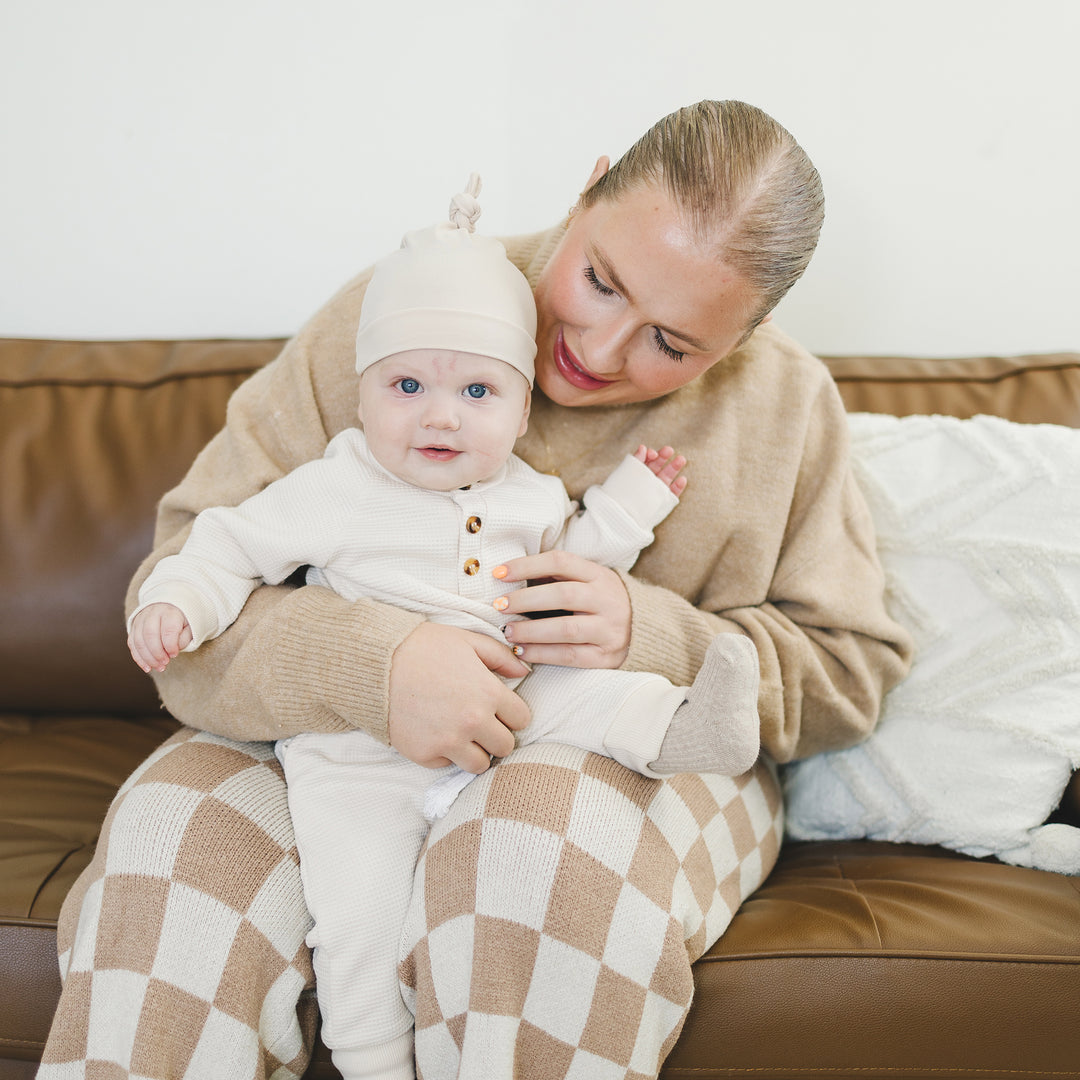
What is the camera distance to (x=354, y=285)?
1309 mm

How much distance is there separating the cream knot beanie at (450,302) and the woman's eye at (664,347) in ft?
0.47

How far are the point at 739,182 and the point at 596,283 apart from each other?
19 cm

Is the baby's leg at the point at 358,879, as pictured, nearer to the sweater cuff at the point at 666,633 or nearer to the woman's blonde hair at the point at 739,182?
the sweater cuff at the point at 666,633

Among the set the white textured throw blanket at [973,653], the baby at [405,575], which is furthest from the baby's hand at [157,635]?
the white textured throw blanket at [973,653]

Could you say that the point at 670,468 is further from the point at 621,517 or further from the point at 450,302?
the point at 450,302

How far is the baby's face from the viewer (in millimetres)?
1045

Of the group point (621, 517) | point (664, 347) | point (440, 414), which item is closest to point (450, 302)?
point (440, 414)

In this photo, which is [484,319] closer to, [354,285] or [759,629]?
[354,285]

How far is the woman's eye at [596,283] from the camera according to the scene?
108cm

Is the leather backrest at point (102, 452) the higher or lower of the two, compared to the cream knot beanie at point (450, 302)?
lower

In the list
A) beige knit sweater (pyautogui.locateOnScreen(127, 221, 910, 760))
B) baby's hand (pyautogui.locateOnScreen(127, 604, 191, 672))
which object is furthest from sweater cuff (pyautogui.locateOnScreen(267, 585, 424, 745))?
beige knit sweater (pyautogui.locateOnScreen(127, 221, 910, 760))

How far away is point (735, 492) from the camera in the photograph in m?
1.28

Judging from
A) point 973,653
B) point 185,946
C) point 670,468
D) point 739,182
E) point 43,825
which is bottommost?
point 43,825

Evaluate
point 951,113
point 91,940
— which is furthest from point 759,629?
point 951,113
